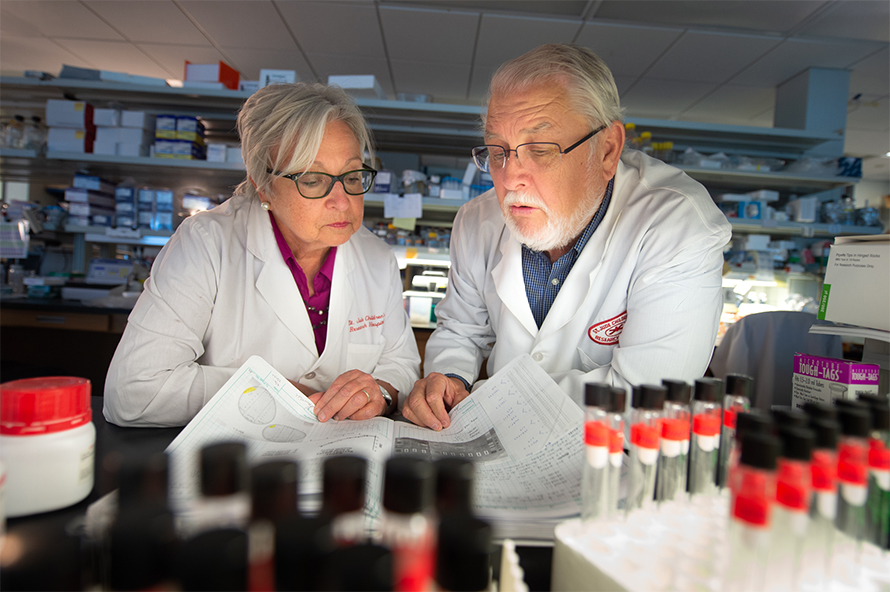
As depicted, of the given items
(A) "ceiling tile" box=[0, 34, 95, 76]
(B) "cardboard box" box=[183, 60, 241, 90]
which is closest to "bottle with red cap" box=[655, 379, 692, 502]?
(B) "cardboard box" box=[183, 60, 241, 90]

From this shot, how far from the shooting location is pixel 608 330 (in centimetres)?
129

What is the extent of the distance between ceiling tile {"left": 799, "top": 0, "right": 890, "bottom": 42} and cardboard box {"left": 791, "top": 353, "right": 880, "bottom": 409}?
295cm

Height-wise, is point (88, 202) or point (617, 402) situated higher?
point (88, 202)

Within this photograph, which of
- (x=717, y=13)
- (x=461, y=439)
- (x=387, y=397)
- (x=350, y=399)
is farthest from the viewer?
(x=717, y=13)

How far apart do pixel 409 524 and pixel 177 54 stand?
15.1 ft

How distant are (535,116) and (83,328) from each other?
2915mm

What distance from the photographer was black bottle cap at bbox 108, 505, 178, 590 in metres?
0.29

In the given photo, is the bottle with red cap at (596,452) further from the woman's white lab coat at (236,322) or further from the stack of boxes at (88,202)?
the stack of boxes at (88,202)

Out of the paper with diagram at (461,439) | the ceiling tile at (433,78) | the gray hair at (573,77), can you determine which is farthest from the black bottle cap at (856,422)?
the ceiling tile at (433,78)

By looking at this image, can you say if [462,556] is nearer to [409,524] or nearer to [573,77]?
[409,524]

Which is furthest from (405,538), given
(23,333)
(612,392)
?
(23,333)

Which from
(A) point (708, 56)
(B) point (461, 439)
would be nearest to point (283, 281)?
(B) point (461, 439)

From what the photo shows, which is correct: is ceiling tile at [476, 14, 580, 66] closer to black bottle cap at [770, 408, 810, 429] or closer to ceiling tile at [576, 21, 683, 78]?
ceiling tile at [576, 21, 683, 78]

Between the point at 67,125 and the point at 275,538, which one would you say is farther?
the point at 67,125
